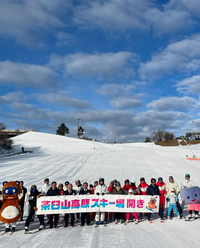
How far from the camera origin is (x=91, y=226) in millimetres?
8773

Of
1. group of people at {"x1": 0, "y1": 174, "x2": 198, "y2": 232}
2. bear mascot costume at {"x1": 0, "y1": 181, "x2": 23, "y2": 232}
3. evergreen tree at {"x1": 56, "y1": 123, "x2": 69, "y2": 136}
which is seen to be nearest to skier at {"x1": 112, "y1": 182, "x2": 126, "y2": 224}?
group of people at {"x1": 0, "y1": 174, "x2": 198, "y2": 232}

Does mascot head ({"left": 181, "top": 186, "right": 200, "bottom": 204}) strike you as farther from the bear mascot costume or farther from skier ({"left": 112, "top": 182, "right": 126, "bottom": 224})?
the bear mascot costume

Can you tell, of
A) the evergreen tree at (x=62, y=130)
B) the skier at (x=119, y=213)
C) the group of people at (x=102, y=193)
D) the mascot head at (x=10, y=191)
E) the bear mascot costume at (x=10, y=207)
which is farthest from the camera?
the evergreen tree at (x=62, y=130)

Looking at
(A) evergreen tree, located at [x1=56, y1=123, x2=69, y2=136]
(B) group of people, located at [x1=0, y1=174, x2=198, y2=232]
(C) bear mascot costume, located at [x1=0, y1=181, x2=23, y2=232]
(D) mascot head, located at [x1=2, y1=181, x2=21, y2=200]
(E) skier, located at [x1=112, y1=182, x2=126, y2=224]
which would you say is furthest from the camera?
(A) evergreen tree, located at [x1=56, y1=123, x2=69, y2=136]

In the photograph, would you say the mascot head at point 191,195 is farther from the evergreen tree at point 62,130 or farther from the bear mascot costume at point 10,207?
the evergreen tree at point 62,130

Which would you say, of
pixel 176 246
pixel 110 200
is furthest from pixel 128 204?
pixel 176 246

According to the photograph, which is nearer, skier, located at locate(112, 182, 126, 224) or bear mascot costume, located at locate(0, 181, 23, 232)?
bear mascot costume, located at locate(0, 181, 23, 232)

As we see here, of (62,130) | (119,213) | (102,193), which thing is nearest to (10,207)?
(102,193)

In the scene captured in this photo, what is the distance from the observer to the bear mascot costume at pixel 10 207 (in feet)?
25.7

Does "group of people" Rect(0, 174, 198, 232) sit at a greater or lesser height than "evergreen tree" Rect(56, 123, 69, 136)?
lesser

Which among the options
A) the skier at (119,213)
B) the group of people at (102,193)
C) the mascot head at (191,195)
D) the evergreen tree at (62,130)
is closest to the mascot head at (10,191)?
the group of people at (102,193)

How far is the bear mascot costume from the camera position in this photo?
7.85 m

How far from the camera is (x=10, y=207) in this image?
26.2 feet

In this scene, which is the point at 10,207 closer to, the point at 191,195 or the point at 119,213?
the point at 119,213
